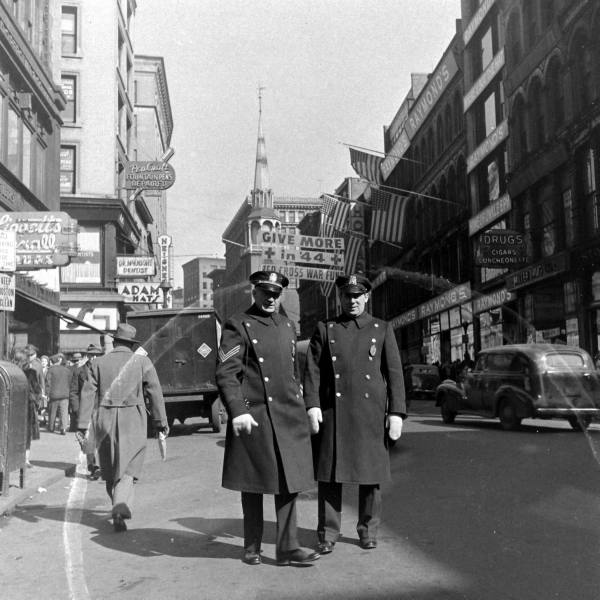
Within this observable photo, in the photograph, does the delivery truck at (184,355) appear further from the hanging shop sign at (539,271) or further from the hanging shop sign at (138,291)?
the hanging shop sign at (138,291)

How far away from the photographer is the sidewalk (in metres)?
8.96

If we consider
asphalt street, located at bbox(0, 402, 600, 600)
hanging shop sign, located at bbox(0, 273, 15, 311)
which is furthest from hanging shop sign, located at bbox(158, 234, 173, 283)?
asphalt street, located at bbox(0, 402, 600, 600)

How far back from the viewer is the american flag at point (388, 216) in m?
32.2

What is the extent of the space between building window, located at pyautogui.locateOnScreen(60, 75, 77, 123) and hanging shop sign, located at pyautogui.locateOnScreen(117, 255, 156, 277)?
7.03 meters

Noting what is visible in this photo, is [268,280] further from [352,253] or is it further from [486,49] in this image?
[352,253]

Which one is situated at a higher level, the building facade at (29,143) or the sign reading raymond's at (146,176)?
the sign reading raymond's at (146,176)

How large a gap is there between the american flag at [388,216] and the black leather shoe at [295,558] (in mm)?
27095

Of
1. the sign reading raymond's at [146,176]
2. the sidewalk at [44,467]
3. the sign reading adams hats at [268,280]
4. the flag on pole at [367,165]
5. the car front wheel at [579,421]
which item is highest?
the sign reading raymond's at [146,176]

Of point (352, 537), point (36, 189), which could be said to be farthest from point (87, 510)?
point (36, 189)

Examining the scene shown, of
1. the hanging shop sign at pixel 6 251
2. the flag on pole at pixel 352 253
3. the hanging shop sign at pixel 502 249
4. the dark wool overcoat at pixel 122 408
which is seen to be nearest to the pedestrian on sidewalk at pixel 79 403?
the dark wool overcoat at pixel 122 408

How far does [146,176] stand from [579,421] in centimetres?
2826

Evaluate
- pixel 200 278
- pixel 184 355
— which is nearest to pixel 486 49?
pixel 184 355

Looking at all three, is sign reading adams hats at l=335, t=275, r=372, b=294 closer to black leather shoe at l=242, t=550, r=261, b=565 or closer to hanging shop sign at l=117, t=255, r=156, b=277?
black leather shoe at l=242, t=550, r=261, b=565

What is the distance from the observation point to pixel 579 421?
1480cm
